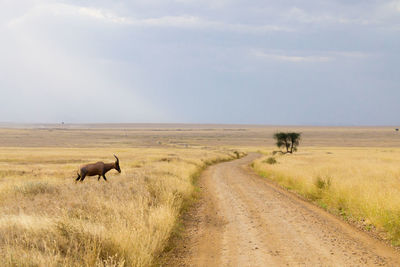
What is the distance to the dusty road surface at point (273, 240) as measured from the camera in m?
7.30

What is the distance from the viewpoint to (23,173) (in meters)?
28.9

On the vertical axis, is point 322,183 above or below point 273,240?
above

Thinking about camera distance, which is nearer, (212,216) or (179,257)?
(179,257)

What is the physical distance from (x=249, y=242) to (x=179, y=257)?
1.88m

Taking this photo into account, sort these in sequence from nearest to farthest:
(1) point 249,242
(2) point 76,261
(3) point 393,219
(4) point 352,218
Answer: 1. (2) point 76,261
2. (1) point 249,242
3. (3) point 393,219
4. (4) point 352,218

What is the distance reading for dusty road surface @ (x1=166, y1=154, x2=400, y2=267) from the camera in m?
7.30

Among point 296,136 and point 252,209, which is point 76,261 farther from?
point 296,136

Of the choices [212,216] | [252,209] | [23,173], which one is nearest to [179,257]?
[212,216]

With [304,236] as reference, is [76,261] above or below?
above

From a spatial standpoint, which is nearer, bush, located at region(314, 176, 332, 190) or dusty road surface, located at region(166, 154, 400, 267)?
dusty road surface, located at region(166, 154, 400, 267)

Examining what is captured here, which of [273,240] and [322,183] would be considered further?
[322,183]

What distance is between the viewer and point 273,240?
8.73 metres

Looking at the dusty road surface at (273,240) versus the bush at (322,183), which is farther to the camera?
the bush at (322,183)

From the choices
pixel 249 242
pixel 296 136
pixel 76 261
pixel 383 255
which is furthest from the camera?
pixel 296 136
